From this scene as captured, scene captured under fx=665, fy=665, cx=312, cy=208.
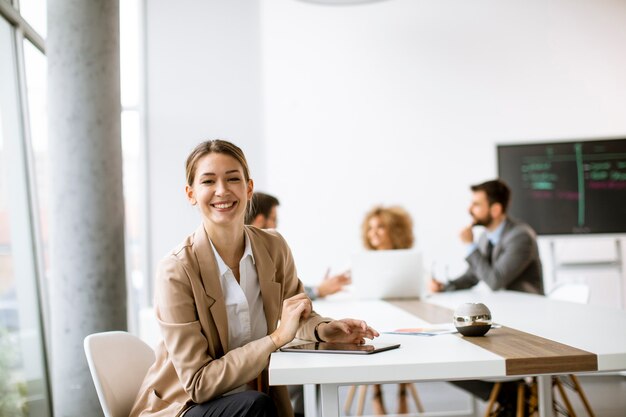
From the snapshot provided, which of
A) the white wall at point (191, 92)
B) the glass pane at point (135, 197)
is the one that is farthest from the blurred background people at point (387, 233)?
the glass pane at point (135, 197)

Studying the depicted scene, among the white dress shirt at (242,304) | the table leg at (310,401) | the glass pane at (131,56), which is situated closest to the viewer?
the white dress shirt at (242,304)

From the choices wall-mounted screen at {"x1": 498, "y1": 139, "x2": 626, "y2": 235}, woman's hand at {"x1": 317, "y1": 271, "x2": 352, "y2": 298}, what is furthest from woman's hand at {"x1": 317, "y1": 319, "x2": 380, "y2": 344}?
wall-mounted screen at {"x1": 498, "y1": 139, "x2": 626, "y2": 235}

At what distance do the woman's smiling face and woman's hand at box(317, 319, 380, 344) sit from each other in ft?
1.42

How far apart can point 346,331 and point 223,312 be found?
354 millimetres

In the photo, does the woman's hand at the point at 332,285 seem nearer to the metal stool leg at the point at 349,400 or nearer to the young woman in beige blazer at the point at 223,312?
the metal stool leg at the point at 349,400

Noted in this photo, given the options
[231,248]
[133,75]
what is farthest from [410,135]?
[231,248]

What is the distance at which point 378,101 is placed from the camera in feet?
19.8

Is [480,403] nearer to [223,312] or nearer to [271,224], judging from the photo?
[271,224]

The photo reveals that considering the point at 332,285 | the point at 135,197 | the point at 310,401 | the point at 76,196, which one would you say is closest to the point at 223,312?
the point at 310,401

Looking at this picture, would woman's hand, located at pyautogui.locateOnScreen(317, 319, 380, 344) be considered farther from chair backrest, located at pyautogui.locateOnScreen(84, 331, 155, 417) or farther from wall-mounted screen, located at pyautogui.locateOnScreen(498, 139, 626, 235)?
wall-mounted screen, located at pyautogui.locateOnScreen(498, 139, 626, 235)

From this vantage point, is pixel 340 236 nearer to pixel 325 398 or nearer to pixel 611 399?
pixel 611 399

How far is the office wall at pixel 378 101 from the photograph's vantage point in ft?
19.5

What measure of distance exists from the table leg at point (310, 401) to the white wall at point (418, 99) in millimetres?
3348

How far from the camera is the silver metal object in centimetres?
186
